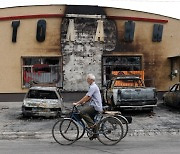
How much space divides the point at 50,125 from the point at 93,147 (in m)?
4.44

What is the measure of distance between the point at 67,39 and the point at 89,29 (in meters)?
1.58

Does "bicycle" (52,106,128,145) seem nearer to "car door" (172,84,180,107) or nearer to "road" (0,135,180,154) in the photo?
"road" (0,135,180,154)

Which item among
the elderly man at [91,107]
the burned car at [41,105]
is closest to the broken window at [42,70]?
the burned car at [41,105]

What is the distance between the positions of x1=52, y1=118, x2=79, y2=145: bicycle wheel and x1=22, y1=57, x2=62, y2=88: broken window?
13.0 meters

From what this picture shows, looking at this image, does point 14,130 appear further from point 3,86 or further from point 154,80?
point 154,80

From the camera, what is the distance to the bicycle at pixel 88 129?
984 cm

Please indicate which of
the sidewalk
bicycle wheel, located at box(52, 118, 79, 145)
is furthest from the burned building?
bicycle wheel, located at box(52, 118, 79, 145)

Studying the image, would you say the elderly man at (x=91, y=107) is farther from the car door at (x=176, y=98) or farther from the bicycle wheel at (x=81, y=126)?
the car door at (x=176, y=98)

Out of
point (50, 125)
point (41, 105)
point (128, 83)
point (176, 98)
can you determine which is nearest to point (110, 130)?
point (50, 125)

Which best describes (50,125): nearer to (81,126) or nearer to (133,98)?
(81,126)

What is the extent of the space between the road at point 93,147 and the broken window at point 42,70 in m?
12.2

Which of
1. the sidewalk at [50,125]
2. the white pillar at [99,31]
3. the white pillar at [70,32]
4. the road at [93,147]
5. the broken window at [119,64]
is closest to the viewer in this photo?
the road at [93,147]

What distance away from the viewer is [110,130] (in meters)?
9.91

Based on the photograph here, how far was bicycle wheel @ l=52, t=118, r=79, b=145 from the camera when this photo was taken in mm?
9859
